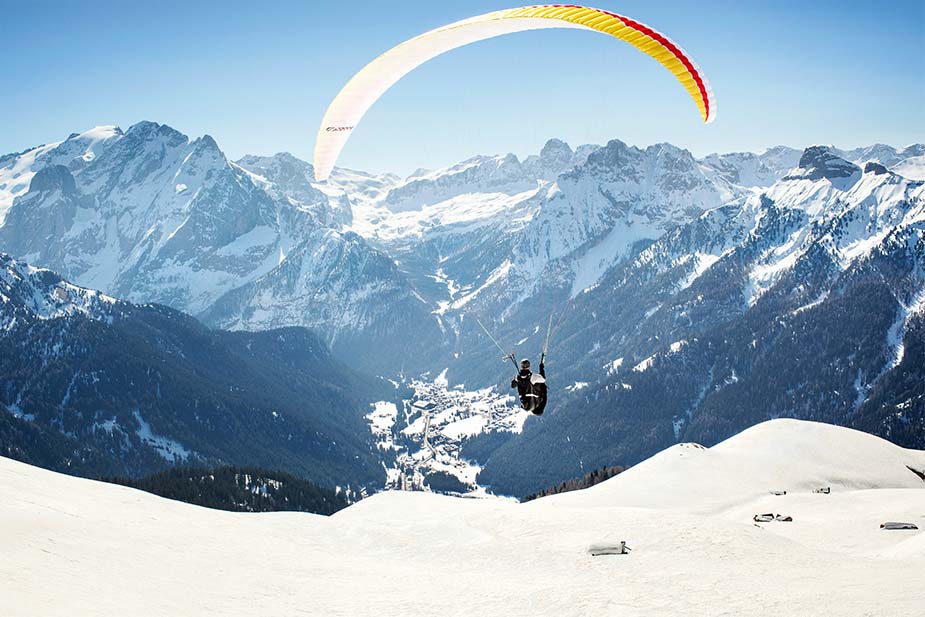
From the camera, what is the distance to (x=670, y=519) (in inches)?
1793

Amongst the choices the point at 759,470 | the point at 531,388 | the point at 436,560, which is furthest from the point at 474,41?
the point at 759,470

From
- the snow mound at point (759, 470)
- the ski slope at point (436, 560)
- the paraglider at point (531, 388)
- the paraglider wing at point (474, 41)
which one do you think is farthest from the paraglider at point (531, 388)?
the snow mound at point (759, 470)

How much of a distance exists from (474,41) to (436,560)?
27450mm

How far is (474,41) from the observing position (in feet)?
108

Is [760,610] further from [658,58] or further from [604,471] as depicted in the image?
[604,471]

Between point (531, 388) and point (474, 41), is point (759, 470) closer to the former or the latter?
point (531, 388)

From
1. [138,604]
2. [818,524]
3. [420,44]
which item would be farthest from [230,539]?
[818,524]

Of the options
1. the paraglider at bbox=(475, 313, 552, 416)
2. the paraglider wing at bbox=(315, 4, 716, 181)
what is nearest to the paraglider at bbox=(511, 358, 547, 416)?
the paraglider at bbox=(475, 313, 552, 416)

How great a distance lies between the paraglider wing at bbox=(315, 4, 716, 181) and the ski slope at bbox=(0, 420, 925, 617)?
1869cm

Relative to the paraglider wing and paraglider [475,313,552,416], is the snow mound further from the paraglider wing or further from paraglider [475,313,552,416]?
the paraglider wing

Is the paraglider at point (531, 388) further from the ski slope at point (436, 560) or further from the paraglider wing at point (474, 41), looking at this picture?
the paraglider wing at point (474, 41)

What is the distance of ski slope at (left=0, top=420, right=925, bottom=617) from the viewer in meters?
29.7

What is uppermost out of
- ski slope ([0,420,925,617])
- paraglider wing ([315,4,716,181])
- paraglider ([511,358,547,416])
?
paraglider wing ([315,4,716,181])

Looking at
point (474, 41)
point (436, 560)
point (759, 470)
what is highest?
point (474, 41)
